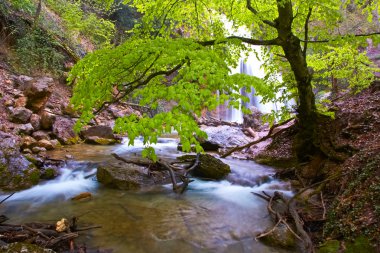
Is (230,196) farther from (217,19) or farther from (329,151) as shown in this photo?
(217,19)

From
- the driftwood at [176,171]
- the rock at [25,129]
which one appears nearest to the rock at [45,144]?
the rock at [25,129]

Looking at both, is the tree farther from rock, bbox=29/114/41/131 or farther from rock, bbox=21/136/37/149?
rock, bbox=29/114/41/131

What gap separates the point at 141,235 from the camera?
4.38 metres

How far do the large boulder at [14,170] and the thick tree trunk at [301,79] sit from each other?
6315 mm

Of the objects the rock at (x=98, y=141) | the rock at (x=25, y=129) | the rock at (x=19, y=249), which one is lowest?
the rock at (x=19, y=249)

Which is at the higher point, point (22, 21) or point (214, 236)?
point (22, 21)

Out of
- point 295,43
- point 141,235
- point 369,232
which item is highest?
point 295,43

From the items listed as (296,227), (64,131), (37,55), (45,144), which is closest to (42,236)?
(296,227)

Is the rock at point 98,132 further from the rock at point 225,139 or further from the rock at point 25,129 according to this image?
the rock at point 225,139

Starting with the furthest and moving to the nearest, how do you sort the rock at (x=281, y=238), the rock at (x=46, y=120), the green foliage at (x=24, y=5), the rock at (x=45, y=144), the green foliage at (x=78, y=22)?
the green foliage at (x=78, y=22) → the green foliage at (x=24, y=5) → the rock at (x=46, y=120) → the rock at (x=45, y=144) → the rock at (x=281, y=238)

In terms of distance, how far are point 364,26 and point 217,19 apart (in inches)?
963

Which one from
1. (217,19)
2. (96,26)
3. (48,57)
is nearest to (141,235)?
(217,19)

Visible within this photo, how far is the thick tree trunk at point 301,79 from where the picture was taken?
222 inches

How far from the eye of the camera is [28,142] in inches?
350
